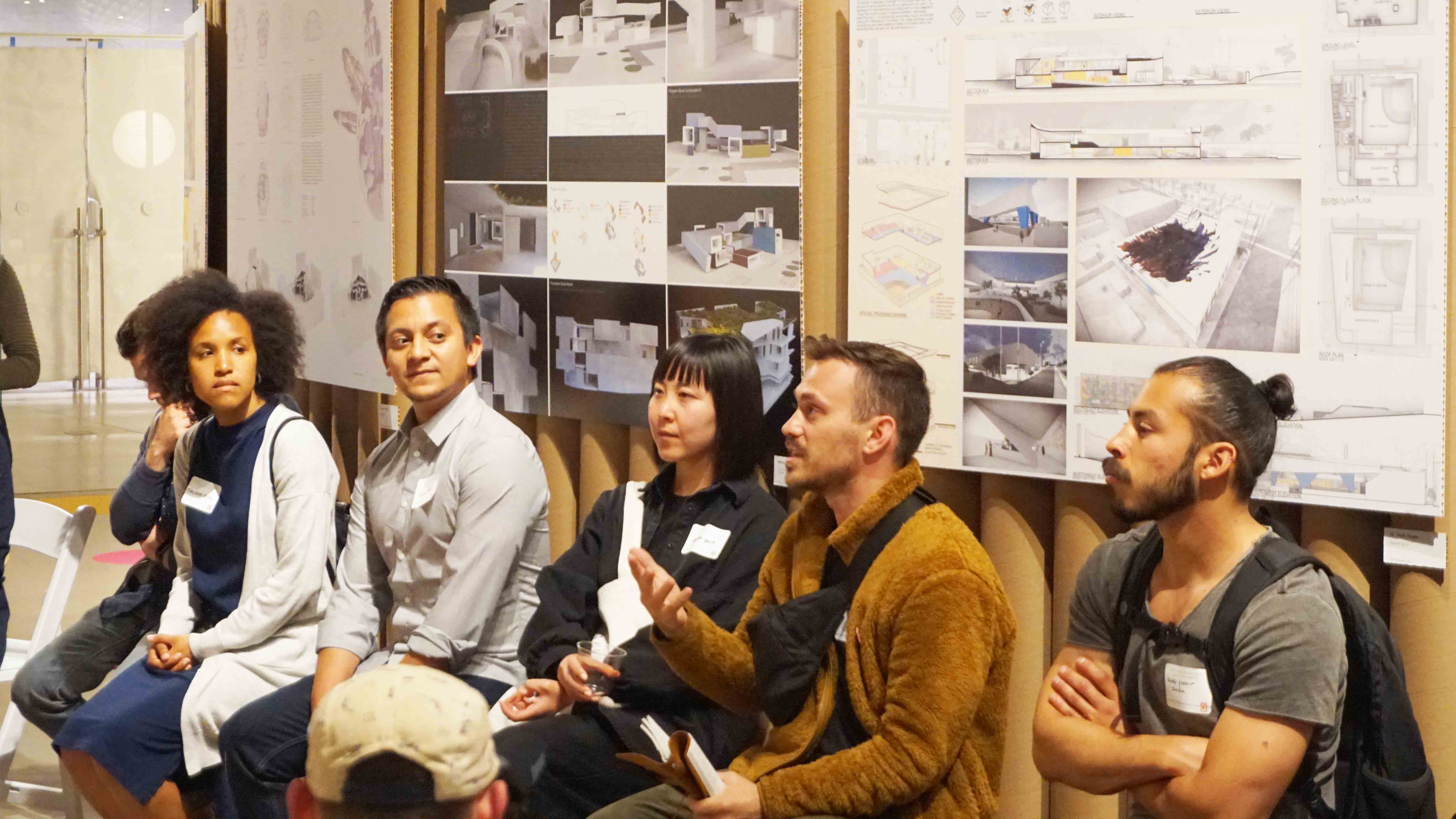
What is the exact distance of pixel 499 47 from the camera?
4438mm

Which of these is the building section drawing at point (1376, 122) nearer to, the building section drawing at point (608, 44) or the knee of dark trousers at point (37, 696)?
the building section drawing at point (608, 44)

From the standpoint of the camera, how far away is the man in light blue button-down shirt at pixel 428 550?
3318 millimetres

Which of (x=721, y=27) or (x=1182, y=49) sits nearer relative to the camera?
(x=1182, y=49)

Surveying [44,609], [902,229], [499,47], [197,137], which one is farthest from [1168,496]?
[197,137]

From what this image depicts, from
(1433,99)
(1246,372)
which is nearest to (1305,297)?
(1246,372)

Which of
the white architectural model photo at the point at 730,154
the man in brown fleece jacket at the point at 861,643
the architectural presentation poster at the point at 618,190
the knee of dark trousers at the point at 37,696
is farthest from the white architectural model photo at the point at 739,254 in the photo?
the knee of dark trousers at the point at 37,696

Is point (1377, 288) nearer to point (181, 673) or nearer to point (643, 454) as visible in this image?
point (643, 454)

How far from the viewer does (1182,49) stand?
2949 millimetres

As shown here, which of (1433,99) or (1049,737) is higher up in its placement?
(1433,99)

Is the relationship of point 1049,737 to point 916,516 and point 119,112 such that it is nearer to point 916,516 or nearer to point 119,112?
point 916,516

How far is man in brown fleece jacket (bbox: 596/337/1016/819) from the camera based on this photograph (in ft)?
7.75

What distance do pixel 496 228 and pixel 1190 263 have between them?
7.66ft

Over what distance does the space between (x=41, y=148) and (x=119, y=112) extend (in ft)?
1.87

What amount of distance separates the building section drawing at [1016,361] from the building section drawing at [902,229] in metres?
0.24
